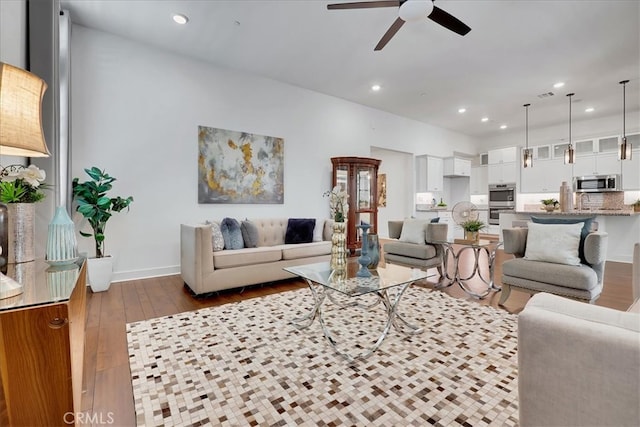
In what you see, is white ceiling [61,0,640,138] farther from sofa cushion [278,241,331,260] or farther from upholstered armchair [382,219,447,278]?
sofa cushion [278,241,331,260]

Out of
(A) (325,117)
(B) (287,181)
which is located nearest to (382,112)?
(A) (325,117)

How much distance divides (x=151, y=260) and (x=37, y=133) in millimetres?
3175

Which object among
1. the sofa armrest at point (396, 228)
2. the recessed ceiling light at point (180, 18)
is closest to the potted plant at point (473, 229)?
the sofa armrest at point (396, 228)

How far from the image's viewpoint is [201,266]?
3.09m

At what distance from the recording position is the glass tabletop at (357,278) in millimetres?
2064

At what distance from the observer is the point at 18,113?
1041 mm

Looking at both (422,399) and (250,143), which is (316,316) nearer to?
(422,399)

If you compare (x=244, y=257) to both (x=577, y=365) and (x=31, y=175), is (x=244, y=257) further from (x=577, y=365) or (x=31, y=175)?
(x=577, y=365)

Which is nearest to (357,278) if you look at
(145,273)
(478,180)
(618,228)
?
(145,273)

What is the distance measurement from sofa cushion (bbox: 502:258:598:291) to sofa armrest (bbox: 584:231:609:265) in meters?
0.09

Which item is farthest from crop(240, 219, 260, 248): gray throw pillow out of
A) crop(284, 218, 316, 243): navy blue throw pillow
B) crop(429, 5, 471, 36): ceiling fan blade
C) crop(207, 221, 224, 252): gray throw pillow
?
crop(429, 5, 471, 36): ceiling fan blade

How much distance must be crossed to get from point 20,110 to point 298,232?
341 centimetres

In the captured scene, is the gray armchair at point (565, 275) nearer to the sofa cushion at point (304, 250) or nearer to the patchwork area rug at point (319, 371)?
the patchwork area rug at point (319, 371)

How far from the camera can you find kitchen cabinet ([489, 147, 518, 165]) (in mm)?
→ 8070
